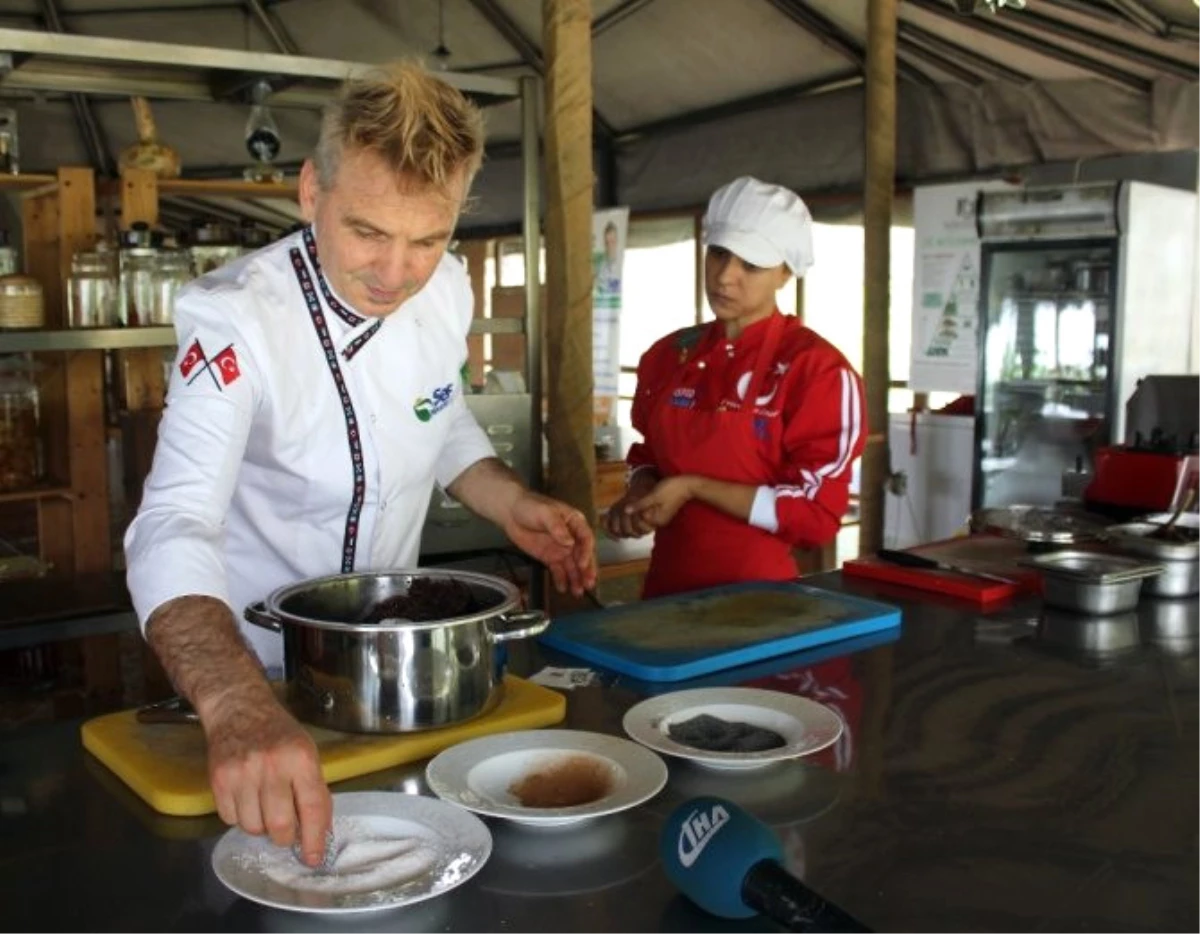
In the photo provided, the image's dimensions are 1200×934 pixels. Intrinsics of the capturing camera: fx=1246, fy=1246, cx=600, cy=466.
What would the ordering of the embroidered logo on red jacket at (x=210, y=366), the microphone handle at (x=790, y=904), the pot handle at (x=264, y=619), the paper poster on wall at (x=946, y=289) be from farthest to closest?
the paper poster on wall at (x=946, y=289) → the embroidered logo on red jacket at (x=210, y=366) → the pot handle at (x=264, y=619) → the microphone handle at (x=790, y=904)

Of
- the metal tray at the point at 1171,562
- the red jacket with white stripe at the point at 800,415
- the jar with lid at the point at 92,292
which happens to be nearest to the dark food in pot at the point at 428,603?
the red jacket with white stripe at the point at 800,415

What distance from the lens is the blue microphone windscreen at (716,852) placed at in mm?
957

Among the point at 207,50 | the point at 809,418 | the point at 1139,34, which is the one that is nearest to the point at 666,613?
the point at 809,418

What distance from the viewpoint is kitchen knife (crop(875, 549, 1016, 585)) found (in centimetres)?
218

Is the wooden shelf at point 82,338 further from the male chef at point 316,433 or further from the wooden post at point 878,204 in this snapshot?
the wooden post at point 878,204

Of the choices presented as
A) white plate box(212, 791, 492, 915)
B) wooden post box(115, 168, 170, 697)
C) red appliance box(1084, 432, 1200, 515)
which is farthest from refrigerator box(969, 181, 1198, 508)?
white plate box(212, 791, 492, 915)

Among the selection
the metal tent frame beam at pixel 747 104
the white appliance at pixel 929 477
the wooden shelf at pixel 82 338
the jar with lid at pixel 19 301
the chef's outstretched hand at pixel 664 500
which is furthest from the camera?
the metal tent frame beam at pixel 747 104

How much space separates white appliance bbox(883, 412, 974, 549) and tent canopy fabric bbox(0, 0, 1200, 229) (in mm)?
1273

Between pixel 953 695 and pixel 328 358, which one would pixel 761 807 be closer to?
pixel 953 695

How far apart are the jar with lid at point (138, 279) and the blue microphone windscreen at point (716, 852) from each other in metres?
2.43

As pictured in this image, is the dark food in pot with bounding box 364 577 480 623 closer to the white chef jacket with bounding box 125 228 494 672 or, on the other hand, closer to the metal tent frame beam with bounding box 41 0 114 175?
the white chef jacket with bounding box 125 228 494 672

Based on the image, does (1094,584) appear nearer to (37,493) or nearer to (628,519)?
(628,519)

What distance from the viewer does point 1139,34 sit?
196 inches

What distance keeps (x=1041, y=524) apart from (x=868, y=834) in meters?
1.58
